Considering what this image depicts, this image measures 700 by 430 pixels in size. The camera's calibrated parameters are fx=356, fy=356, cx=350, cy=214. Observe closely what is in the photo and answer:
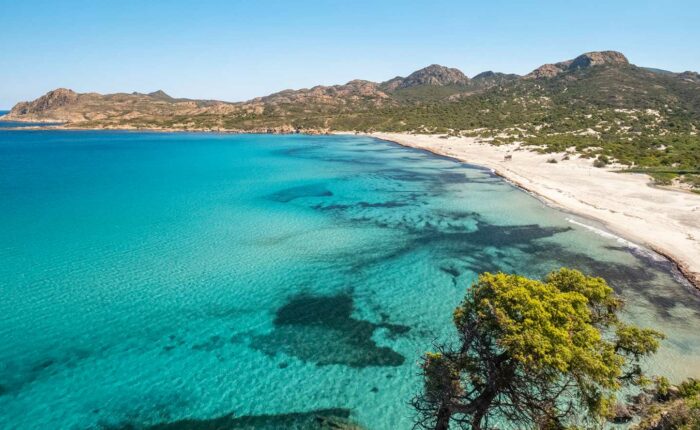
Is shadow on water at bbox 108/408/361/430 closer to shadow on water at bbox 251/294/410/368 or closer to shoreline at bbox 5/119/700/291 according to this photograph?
shadow on water at bbox 251/294/410/368

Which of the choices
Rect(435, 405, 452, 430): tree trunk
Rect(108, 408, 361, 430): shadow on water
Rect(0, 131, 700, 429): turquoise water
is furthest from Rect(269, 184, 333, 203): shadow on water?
Rect(435, 405, 452, 430): tree trunk

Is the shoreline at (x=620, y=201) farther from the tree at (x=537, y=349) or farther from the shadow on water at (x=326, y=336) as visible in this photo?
the shadow on water at (x=326, y=336)

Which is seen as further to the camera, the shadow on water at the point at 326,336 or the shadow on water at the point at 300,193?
the shadow on water at the point at 300,193

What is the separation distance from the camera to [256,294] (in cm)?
2791

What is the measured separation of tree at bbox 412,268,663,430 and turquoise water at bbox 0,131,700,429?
637 cm

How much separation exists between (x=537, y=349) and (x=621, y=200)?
52.4 meters

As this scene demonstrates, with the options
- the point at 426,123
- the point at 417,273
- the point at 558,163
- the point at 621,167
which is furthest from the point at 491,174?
the point at 426,123

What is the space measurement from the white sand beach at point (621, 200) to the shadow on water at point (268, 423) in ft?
104

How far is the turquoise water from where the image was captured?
1797 cm

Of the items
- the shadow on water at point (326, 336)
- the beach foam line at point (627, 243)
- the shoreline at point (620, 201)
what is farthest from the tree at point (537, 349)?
the beach foam line at point (627, 243)

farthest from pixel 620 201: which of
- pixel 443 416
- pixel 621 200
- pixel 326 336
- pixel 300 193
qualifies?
pixel 443 416

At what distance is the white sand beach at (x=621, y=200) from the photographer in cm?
3622

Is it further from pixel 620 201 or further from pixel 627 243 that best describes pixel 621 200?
pixel 627 243

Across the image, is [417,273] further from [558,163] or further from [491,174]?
[558,163]
